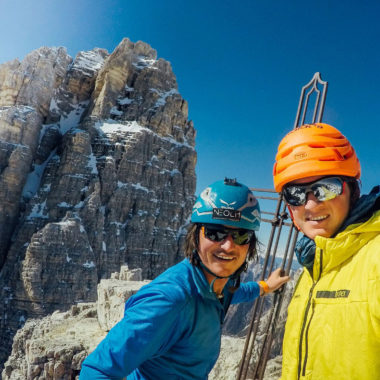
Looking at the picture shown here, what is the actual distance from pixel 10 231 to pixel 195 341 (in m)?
64.0

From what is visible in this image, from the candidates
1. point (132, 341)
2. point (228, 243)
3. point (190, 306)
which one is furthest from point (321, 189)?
point (132, 341)

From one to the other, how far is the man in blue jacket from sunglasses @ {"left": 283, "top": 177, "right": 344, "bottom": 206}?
0.55 meters

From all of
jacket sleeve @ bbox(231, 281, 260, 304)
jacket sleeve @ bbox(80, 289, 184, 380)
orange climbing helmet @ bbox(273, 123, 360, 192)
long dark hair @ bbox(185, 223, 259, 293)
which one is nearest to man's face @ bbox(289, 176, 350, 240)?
orange climbing helmet @ bbox(273, 123, 360, 192)

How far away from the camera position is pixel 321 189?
6.90 feet

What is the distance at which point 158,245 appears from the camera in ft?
195

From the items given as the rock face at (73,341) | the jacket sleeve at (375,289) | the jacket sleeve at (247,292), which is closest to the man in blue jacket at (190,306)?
the jacket sleeve at (247,292)

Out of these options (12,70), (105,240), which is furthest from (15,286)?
(12,70)

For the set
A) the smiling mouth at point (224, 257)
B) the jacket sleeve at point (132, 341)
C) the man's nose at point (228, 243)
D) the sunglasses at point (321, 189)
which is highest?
the sunglasses at point (321, 189)

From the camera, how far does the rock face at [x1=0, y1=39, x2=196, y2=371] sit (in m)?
47.0

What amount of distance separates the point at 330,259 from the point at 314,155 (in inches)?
32.0

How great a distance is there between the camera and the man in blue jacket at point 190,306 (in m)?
1.74

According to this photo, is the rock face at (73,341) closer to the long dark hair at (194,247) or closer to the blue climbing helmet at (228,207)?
the long dark hair at (194,247)

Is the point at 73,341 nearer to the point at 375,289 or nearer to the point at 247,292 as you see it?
the point at 247,292

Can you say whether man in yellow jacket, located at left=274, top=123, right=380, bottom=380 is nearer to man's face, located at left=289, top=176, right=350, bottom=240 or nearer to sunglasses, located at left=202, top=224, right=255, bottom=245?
man's face, located at left=289, top=176, right=350, bottom=240
